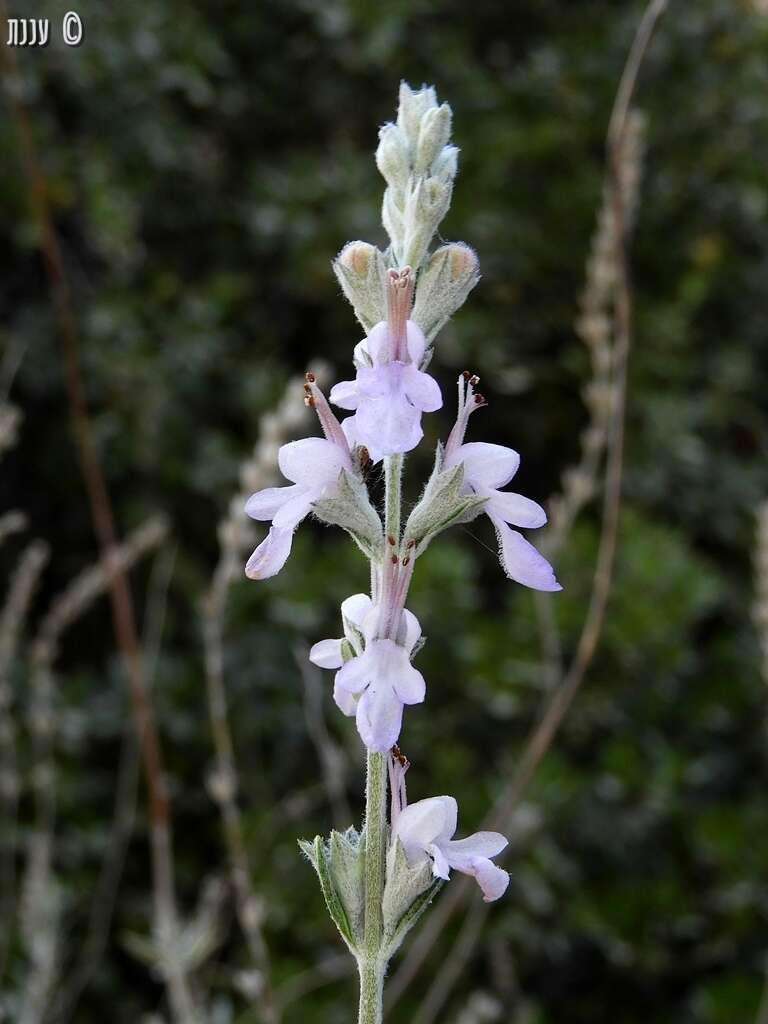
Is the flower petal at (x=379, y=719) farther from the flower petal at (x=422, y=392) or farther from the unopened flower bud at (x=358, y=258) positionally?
the unopened flower bud at (x=358, y=258)

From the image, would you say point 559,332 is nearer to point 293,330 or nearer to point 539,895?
point 293,330

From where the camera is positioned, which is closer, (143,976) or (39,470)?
(143,976)

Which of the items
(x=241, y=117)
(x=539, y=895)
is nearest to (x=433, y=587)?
(x=539, y=895)

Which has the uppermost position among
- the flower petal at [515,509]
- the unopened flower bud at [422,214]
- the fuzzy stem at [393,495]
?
the unopened flower bud at [422,214]

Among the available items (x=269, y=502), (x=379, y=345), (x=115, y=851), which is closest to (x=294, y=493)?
(x=269, y=502)

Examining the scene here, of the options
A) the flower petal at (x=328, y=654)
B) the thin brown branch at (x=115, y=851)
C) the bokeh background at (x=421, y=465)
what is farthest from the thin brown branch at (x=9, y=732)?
the flower petal at (x=328, y=654)

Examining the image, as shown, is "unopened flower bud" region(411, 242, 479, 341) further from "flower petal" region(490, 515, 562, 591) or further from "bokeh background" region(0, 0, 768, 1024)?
"bokeh background" region(0, 0, 768, 1024)
